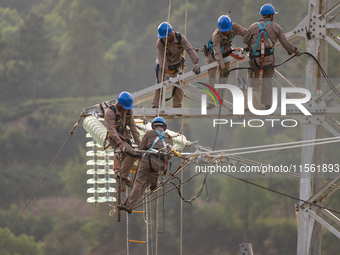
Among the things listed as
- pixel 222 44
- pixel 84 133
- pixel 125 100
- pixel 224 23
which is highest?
pixel 84 133

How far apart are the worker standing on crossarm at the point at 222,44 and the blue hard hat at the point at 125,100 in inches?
71.1

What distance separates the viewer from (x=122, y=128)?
31.8 ft

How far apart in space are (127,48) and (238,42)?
10.2 m

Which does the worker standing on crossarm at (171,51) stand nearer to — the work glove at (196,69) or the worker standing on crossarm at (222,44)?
the work glove at (196,69)

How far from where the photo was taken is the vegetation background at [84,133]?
131 ft

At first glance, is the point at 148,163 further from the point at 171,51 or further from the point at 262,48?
the point at 262,48

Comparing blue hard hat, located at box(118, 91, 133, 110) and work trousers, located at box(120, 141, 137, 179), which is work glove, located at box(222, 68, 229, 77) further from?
work trousers, located at box(120, 141, 137, 179)

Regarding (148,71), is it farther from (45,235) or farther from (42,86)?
(45,235)

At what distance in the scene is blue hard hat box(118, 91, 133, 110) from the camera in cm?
952

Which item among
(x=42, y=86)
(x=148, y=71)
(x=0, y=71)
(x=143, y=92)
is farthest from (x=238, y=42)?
(x=143, y=92)

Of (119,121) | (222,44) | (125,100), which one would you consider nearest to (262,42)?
(222,44)

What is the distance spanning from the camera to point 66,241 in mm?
39906

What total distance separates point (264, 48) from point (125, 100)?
8.52ft

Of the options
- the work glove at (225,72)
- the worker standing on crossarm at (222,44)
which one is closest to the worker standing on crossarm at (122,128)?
the worker standing on crossarm at (222,44)
